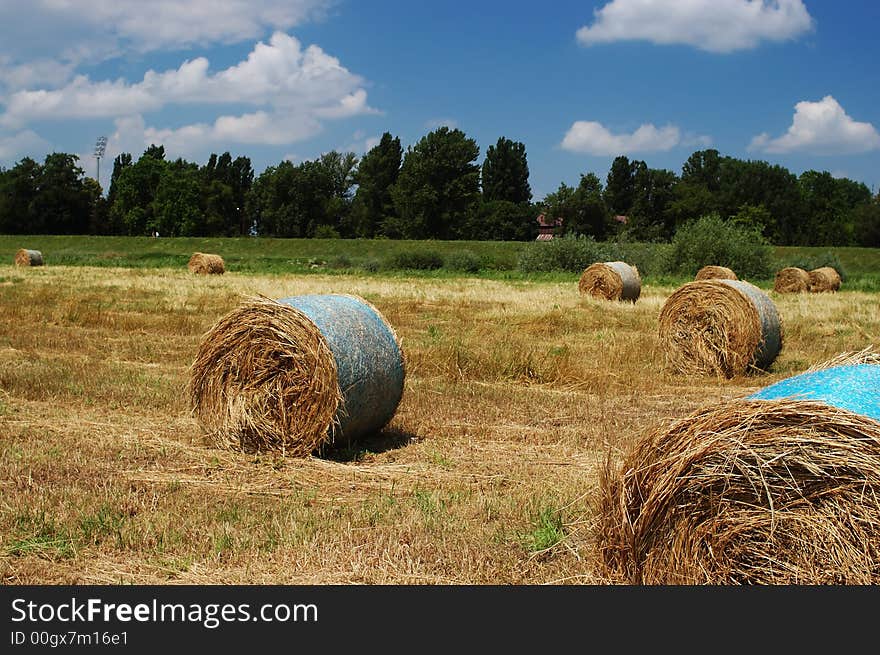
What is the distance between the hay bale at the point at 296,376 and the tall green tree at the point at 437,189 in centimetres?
8017

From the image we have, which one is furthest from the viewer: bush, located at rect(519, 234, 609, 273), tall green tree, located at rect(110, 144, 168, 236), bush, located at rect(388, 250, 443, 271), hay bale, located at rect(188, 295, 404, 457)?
tall green tree, located at rect(110, 144, 168, 236)

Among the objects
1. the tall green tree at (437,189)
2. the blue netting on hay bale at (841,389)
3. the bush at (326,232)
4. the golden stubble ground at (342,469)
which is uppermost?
the tall green tree at (437,189)

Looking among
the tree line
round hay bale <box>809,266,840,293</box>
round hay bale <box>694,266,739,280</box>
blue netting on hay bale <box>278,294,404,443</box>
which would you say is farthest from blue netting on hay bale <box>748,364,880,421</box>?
the tree line

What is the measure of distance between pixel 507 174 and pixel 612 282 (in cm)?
7315

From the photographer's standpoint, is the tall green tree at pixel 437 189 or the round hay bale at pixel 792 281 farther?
the tall green tree at pixel 437 189

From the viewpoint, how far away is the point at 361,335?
790 centimetres

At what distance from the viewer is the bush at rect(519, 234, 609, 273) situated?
142 feet

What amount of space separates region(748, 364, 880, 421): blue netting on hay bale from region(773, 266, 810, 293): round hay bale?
91.3ft

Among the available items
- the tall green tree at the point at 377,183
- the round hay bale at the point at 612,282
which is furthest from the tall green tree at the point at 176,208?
the round hay bale at the point at 612,282

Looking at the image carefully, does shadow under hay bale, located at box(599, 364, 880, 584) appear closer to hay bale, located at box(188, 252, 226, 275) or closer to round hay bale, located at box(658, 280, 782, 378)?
round hay bale, located at box(658, 280, 782, 378)

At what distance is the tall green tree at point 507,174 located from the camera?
9675 cm

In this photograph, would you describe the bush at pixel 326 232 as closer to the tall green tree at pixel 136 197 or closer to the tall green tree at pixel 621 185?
the tall green tree at pixel 136 197

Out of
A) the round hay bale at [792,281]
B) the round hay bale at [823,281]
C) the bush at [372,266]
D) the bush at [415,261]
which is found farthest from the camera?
the bush at [415,261]

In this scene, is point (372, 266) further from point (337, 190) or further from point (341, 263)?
point (337, 190)
